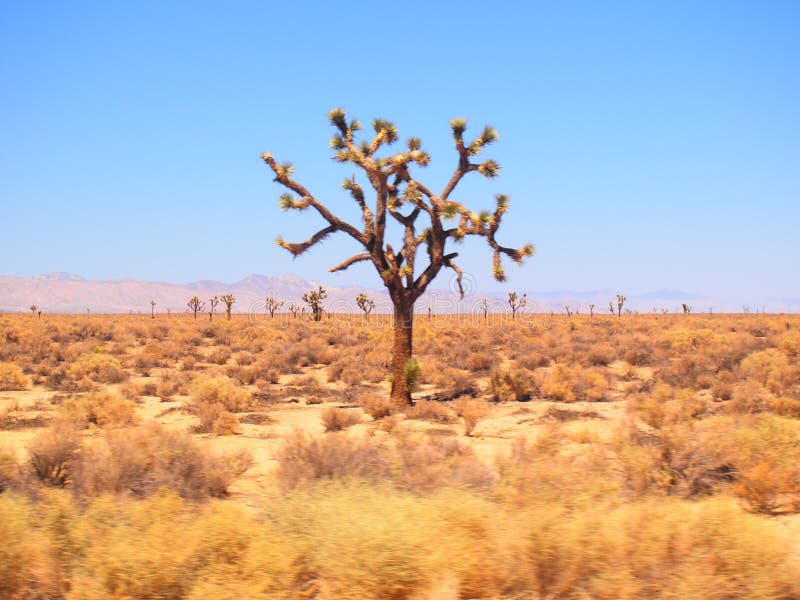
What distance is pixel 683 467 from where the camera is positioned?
7.34m

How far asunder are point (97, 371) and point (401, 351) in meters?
10.7

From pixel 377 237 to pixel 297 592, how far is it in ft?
37.4

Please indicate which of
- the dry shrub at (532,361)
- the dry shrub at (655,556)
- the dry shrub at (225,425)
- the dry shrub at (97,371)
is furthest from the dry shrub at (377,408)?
the dry shrub at (655,556)

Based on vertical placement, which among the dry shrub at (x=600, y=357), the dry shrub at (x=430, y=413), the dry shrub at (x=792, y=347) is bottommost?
the dry shrub at (x=430, y=413)

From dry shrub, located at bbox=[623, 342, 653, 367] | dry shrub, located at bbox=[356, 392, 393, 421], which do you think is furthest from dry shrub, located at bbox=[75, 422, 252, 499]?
dry shrub, located at bbox=[623, 342, 653, 367]

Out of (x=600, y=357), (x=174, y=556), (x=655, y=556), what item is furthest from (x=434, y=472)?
(x=600, y=357)

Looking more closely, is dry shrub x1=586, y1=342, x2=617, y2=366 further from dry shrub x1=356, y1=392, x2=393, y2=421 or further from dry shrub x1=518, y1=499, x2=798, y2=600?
dry shrub x1=518, y1=499, x2=798, y2=600

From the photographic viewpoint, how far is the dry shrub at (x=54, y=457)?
7453 mm

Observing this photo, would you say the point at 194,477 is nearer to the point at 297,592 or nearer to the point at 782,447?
the point at 297,592

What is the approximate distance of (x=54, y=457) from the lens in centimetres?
753

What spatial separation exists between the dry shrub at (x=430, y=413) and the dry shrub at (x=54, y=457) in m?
7.87


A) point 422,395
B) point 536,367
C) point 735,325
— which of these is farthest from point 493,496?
point 735,325

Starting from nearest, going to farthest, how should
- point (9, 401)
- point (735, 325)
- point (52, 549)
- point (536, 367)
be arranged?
1. point (52, 549)
2. point (9, 401)
3. point (536, 367)
4. point (735, 325)

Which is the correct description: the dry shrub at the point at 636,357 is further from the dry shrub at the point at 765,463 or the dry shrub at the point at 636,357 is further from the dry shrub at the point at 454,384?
the dry shrub at the point at 765,463
